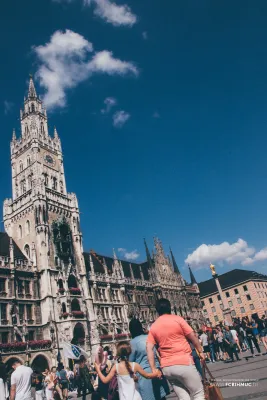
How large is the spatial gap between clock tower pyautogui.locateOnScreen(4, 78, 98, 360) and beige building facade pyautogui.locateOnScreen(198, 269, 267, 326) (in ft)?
149

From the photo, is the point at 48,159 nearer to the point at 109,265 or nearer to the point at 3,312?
the point at 109,265

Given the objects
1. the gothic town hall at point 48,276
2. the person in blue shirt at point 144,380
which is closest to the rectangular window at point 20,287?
the gothic town hall at point 48,276

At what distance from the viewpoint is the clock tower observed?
33.6 meters

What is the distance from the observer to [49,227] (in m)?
37.7

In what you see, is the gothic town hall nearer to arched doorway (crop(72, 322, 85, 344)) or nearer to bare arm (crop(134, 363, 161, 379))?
arched doorway (crop(72, 322, 85, 344))

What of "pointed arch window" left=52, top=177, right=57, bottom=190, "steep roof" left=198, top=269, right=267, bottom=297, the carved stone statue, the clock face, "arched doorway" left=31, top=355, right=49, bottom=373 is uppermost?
the clock face

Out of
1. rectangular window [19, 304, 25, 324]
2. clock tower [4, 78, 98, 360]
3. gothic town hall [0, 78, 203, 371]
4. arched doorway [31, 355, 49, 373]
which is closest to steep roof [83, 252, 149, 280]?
gothic town hall [0, 78, 203, 371]

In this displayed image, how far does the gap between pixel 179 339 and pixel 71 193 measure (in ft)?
134

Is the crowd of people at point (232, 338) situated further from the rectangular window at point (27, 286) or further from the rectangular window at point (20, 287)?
the rectangular window at point (27, 286)

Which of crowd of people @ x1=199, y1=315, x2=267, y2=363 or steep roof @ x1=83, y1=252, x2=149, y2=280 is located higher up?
steep roof @ x1=83, y1=252, x2=149, y2=280

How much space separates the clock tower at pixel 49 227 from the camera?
33.6 meters

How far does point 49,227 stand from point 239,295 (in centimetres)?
5300

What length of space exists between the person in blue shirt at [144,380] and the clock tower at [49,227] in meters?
28.3

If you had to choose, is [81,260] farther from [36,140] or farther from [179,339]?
[179,339]
